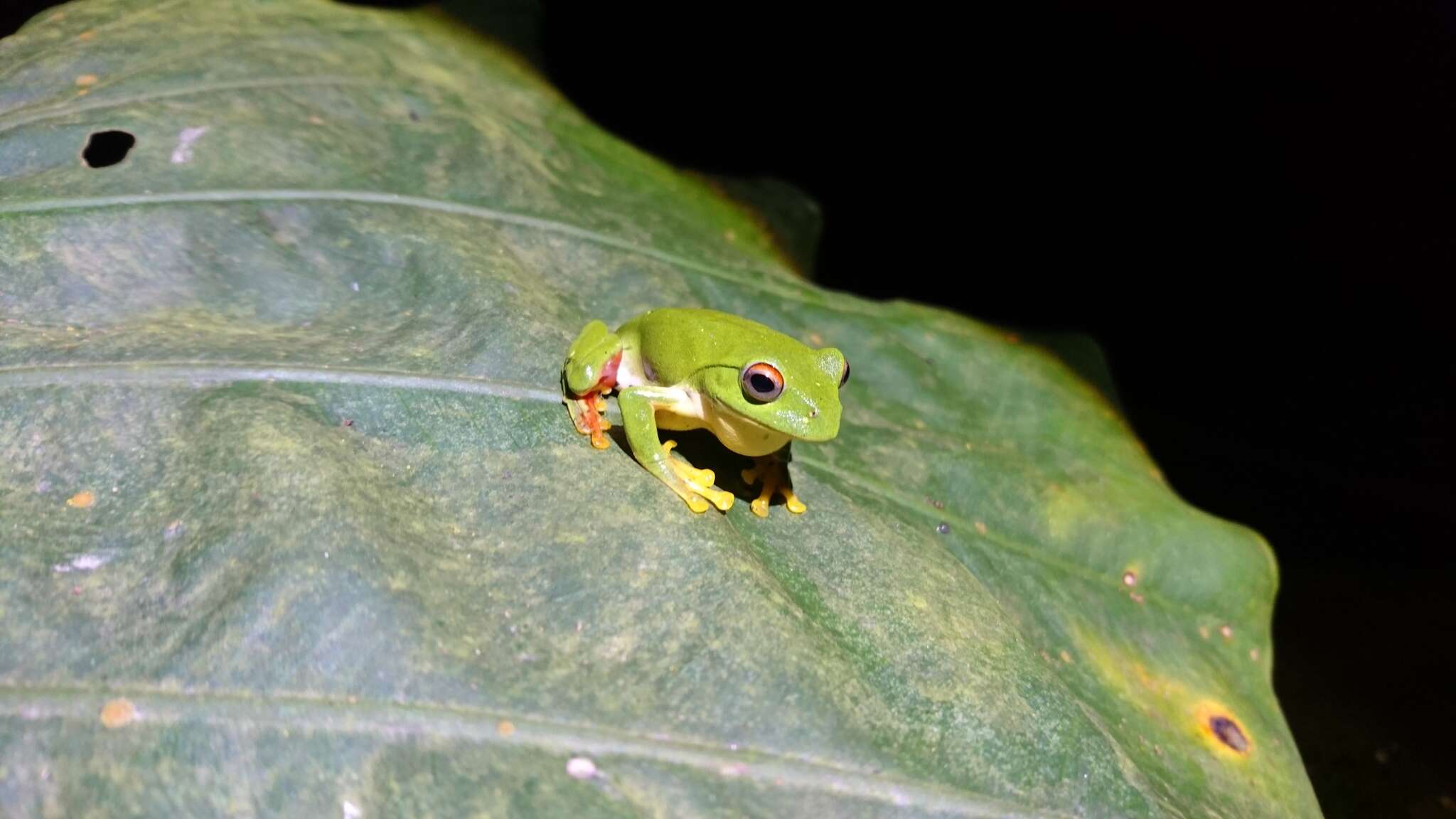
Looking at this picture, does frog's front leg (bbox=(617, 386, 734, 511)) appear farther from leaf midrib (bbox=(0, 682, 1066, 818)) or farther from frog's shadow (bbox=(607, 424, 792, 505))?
leaf midrib (bbox=(0, 682, 1066, 818))

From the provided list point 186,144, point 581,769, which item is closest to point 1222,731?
point 581,769

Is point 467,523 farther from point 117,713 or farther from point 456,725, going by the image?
point 117,713

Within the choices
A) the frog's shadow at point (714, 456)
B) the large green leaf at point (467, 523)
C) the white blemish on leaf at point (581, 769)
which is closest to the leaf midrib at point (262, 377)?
the large green leaf at point (467, 523)

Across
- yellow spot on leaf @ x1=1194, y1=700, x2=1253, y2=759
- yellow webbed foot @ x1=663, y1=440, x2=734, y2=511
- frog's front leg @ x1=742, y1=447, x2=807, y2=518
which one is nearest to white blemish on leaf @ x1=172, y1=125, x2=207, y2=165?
yellow webbed foot @ x1=663, y1=440, x2=734, y2=511

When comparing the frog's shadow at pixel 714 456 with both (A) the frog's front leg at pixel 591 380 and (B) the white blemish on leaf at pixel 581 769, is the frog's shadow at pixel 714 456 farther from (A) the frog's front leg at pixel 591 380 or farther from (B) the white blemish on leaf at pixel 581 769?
(B) the white blemish on leaf at pixel 581 769

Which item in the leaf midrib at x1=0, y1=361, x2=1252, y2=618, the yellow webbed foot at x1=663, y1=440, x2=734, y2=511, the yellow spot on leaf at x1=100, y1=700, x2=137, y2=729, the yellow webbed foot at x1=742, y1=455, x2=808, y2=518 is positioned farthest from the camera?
the yellow webbed foot at x1=742, y1=455, x2=808, y2=518

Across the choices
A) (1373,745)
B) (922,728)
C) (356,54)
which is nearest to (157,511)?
(922,728)

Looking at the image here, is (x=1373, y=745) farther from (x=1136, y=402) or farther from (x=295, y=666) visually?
(x=295, y=666)
